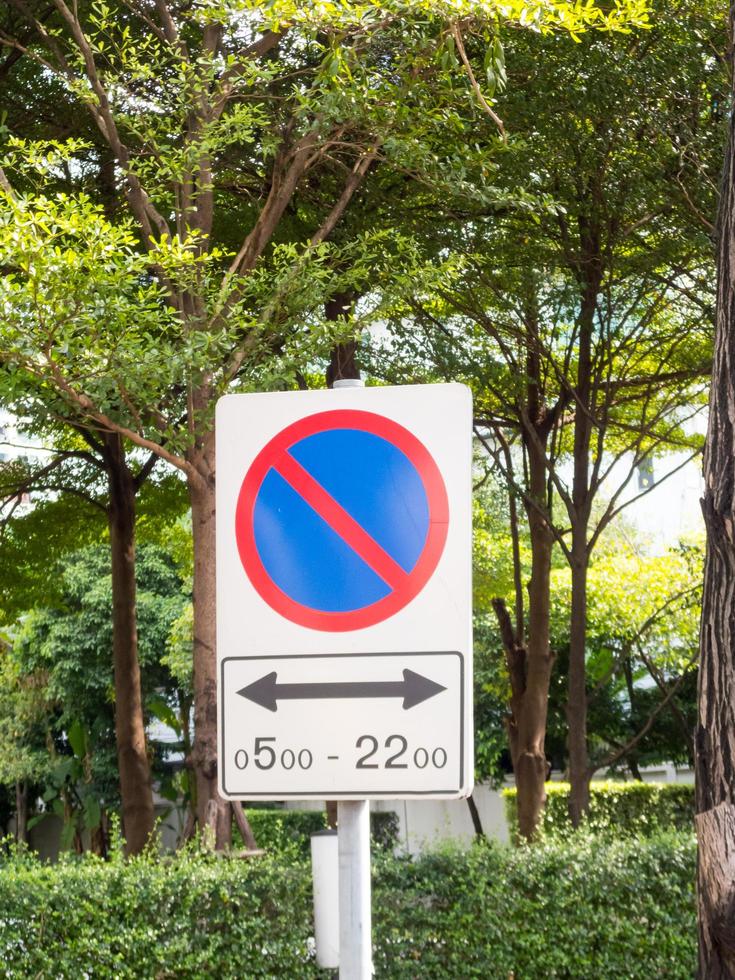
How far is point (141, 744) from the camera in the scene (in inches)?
553

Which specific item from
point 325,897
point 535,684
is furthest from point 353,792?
point 535,684

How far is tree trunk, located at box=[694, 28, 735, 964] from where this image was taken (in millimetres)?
4422

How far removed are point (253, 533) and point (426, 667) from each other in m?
0.44

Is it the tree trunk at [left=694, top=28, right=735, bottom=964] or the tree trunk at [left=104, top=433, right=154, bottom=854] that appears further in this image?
the tree trunk at [left=104, top=433, right=154, bottom=854]

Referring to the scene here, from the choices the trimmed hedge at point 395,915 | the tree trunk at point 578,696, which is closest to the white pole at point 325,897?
the trimmed hedge at point 395,915

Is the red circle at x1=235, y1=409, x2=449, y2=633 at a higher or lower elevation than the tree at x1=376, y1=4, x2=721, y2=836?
lower

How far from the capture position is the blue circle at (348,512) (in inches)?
90.5

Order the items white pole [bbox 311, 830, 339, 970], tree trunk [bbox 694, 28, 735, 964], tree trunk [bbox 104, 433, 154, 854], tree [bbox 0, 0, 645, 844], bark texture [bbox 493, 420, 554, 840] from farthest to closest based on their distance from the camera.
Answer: bark texture [bbox 493, 420, 554, 840], tree trunk [bbox 104, 433, 154, 854], tree [bbox 0, 0, 645, 844], white pole [bbox 311, 830, 339, 970], tree trunk [bbox 694, 28, 735, 964]

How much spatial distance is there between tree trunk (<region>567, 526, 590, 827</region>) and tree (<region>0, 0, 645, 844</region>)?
4.30 meters

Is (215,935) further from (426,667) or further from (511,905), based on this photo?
(426,667)

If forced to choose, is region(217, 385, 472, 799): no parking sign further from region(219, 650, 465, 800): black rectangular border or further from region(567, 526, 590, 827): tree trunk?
region(567, 526, 590, 827): tree trunk

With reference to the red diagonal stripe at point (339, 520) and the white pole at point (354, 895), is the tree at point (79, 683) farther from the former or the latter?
the white pole at point (354, 895)

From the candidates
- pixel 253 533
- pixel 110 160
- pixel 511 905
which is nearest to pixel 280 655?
pixel 253 533

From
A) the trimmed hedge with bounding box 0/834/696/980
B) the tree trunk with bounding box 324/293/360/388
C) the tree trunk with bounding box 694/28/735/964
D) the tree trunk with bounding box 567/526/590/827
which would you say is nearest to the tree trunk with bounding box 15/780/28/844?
the tree trunk with bounding box 567/526/590/827
